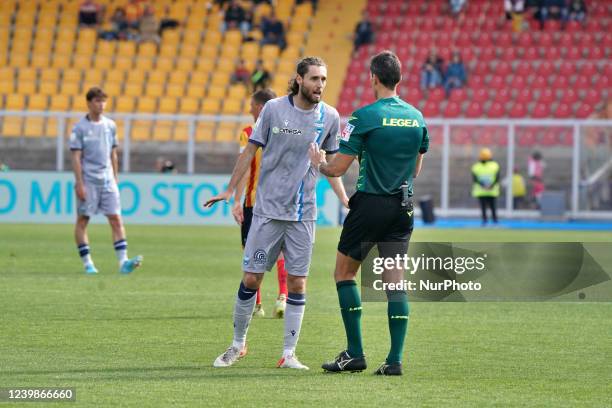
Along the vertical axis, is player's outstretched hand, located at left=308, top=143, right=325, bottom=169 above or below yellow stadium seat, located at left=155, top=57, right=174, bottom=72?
below

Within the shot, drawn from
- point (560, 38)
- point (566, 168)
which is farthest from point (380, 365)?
point (560, 38)

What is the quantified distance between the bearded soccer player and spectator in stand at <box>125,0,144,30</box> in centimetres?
3391

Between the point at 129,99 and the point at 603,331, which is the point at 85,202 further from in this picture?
the point at 129,99

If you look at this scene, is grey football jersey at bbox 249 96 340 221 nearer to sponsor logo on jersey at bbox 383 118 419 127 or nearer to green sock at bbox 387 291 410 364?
sponsor logo on jersey at bbox 383 118 419 127

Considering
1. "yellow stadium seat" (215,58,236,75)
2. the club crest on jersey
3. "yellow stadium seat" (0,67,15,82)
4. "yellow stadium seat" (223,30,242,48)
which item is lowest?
the club crest on jersey

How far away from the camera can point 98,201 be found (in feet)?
53.4

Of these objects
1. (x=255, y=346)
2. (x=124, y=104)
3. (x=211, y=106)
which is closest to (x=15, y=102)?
(x=124, y=104)

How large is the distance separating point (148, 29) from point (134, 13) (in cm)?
97

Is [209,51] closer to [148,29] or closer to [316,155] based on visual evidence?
[148,29]

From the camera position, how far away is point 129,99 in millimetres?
39125

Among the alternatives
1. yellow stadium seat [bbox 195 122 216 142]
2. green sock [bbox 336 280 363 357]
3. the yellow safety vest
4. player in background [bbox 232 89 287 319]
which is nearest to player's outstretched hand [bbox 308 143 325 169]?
green sock [bbox 336 280 363 357]

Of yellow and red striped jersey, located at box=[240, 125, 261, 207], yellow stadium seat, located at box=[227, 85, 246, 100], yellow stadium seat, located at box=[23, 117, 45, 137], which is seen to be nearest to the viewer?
yellow and red striped jersey, located at box=[240, 125, 261, 207]

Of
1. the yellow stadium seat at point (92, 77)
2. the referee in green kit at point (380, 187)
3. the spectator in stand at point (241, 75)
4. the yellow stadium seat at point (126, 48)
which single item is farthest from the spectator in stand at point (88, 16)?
the referee in green kit at point (380, 187)

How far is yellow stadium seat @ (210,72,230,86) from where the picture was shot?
3962 cm
